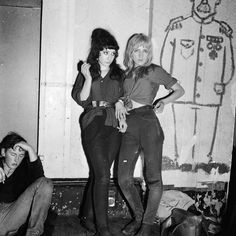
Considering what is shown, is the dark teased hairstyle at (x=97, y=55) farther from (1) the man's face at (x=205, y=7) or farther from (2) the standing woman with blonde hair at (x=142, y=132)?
(1) the man's face at (x=205, y=7)

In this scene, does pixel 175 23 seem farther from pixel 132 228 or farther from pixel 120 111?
pixel 132 228

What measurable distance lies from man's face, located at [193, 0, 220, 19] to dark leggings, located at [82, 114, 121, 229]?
2.16 m

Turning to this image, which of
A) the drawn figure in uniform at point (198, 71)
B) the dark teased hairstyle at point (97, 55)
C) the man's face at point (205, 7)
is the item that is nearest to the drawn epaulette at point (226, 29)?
the drawn figure in uniform at point (198, 71)

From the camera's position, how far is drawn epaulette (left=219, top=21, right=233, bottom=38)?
5.14 meters

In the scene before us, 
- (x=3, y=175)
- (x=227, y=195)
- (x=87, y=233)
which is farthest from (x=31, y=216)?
(x=227, y=195)

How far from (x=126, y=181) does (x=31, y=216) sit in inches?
45.9

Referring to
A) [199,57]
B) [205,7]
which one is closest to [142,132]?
[199,57]

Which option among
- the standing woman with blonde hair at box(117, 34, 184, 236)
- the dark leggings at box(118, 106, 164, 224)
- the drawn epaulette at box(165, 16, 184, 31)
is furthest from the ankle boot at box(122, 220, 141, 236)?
the drawn epaulette at box(165, 16, 184, 31)

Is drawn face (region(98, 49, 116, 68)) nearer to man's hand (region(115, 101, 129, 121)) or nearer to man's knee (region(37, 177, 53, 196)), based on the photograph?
man's hand (region(115, 101, 129, 121))

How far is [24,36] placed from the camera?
4.96 m

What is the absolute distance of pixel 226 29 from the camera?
203 inches

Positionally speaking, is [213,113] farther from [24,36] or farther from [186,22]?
[24,36]

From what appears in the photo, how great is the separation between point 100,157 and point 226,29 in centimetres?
272

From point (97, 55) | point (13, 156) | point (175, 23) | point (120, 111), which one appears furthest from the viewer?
point (175, 23)
